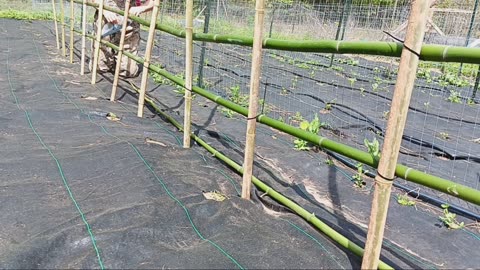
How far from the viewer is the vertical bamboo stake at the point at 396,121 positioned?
5.08ft

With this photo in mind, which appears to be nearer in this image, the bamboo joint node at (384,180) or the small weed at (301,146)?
the bamboo joint node at (384,180)

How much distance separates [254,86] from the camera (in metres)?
2.57

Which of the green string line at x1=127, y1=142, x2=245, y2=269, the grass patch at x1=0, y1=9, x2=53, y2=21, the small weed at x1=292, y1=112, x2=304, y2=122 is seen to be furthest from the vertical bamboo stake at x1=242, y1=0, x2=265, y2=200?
the grass patch at x1=0, y1=9, x2=53, y2=21

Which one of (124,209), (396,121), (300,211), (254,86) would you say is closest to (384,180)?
(396,121)

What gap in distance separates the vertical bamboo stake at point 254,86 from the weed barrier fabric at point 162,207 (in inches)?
6.6

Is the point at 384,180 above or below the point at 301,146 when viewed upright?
above

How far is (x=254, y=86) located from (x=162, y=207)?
2.98ft

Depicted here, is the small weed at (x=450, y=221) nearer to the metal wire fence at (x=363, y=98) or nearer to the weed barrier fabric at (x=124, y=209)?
the metal wire fence at (x=363, y=98)

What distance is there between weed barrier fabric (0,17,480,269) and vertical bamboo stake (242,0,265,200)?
0.55 ft

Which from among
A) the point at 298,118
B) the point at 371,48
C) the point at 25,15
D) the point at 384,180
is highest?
the point at 371,48

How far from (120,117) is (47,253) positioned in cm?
271

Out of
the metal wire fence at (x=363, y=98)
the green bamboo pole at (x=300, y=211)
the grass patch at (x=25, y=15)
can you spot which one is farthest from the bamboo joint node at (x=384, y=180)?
the grass patch at (x=25, y=15)

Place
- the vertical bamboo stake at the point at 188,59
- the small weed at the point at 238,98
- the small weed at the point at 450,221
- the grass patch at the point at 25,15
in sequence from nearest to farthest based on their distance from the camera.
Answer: the small weed at the point at 450,221, the vertical bamboo stake at the point at 188,59, the small weed at the point at 238,98, the grass patch at the point at 25,15

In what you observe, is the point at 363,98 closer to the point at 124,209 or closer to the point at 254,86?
the point at 254,86
